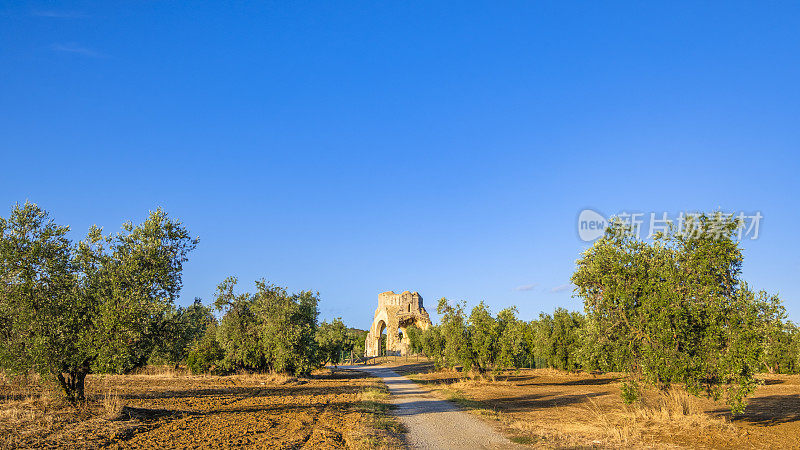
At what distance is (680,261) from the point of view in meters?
15.1

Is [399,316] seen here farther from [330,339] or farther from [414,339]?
[330,339]

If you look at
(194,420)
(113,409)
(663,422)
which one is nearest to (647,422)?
(663,422)

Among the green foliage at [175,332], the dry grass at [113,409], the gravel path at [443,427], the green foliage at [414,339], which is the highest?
the green foliage at [175,332]

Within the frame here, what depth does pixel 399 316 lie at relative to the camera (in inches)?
3435

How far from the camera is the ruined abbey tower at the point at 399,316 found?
87438mm

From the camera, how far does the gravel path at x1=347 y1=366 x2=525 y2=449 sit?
1266cm

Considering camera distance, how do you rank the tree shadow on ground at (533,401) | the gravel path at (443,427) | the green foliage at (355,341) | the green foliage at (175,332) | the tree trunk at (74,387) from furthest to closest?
the green foliage at (355,341) → the tree shadow on ground at (533,401) → the green foliage at (175,332) → the tree trunk at (74,387) → the gravel path at (443,427)

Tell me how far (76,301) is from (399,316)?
245 ft

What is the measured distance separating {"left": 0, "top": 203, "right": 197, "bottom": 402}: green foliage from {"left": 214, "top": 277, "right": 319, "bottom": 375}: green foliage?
1571 cm

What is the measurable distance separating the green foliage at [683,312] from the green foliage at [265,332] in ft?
69.9

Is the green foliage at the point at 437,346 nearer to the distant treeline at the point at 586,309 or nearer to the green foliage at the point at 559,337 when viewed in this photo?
the green foliage at the point at 559,337

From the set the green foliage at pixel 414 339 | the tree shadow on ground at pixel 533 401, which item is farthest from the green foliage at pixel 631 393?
the green foliage at pixel 414 339

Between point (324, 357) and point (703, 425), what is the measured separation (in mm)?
29304

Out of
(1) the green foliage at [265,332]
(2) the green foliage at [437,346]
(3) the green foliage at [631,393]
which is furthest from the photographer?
(2) the green foliage at [437,346]
